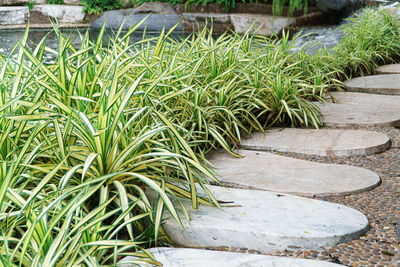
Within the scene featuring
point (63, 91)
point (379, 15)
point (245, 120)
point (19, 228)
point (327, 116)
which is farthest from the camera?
point (379, 15)

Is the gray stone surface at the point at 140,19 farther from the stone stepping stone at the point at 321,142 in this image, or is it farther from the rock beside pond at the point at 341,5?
the stone stepping stone at the point at 321,142

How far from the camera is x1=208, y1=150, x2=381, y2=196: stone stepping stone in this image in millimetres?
1790

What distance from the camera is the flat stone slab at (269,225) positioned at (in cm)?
138

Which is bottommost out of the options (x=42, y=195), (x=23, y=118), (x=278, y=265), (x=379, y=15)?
(x=278, y=265)

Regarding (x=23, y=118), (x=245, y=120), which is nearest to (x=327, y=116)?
(x=245, y=120)

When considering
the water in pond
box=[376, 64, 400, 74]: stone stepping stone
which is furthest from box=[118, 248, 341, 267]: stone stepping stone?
the water in pond

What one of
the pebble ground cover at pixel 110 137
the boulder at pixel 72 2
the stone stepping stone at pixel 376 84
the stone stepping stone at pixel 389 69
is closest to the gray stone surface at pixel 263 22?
the stone stepping stone at pixel 389 69

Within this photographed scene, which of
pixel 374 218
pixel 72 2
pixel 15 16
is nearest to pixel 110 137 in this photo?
pixel 374 218

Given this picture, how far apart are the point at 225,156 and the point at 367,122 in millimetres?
949

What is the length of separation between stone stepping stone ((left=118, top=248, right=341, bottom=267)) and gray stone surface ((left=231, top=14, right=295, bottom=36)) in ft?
24.3

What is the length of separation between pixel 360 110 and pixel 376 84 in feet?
2.22

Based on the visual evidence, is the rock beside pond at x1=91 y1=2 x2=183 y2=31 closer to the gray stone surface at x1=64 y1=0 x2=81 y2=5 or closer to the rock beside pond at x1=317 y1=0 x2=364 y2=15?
the gray stone surface at x1=64 y1=0 x2=81 y2=5

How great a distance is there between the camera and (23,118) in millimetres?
1478

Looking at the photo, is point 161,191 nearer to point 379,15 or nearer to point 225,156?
point 225,156
